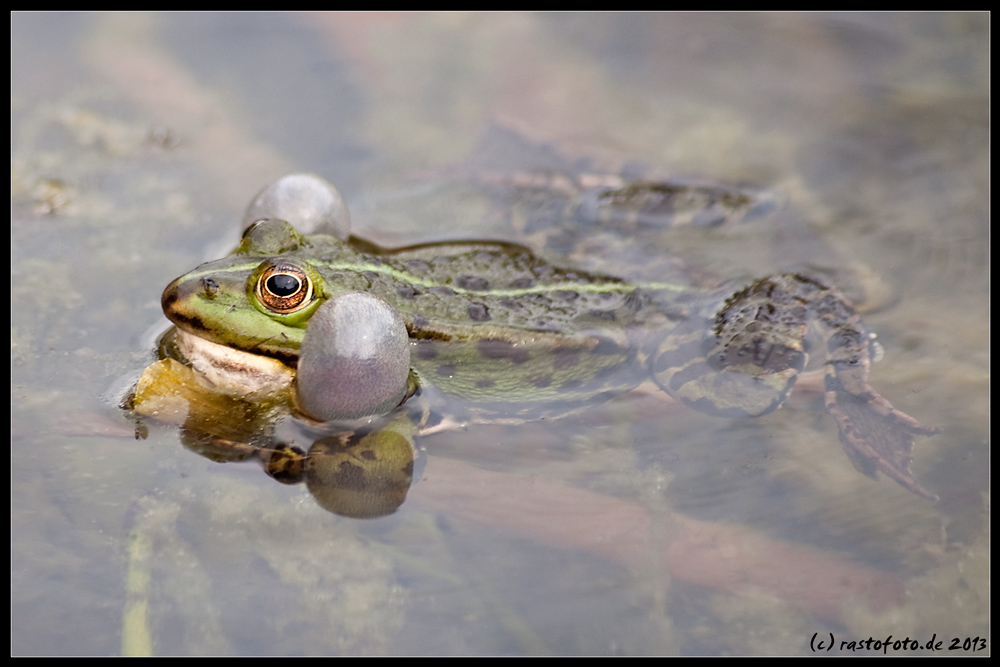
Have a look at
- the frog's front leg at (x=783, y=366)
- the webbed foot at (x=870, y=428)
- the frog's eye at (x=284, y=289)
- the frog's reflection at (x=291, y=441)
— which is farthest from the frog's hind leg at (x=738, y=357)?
the frog's eye at (x=284, y=289)

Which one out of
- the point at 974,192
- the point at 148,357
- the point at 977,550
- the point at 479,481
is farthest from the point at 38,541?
the point at 974,192

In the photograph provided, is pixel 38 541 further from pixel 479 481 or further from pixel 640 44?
pixel 640 44

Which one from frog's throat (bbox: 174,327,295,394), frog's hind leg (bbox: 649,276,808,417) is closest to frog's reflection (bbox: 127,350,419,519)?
frog's throat (bbox: 174,327,295,394)

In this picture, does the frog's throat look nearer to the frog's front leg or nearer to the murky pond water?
the murky pond water

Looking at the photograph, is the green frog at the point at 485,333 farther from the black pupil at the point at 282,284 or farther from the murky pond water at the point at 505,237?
the murky pond water at the point at 505,237

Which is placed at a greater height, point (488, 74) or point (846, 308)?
point (488, 74)

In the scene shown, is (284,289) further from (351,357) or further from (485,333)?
(485,333)

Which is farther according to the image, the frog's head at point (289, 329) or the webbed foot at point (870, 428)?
the webbed foot at point (870, 428)
